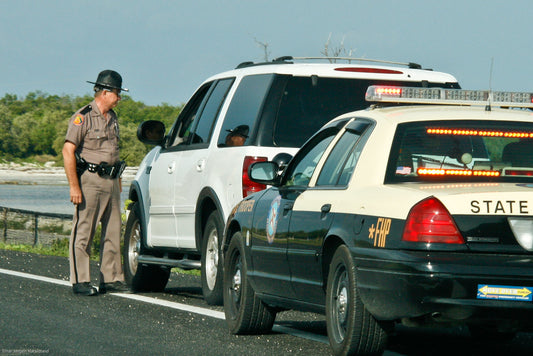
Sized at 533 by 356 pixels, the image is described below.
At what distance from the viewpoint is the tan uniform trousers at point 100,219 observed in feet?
38.1

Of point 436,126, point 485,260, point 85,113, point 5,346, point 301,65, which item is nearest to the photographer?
point 485,260

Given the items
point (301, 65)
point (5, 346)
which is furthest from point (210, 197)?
point (5, 346)

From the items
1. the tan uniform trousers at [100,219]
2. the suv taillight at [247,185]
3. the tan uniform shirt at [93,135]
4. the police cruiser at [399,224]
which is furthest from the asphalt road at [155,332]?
the tan uniform shirt at [93,135]

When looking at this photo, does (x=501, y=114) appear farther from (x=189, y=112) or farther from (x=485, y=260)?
(x=189, y=112)

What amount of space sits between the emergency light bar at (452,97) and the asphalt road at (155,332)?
1.54 metres

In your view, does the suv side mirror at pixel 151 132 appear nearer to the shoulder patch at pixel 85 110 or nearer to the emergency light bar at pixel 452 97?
the shoulder patch at pixel 85 110

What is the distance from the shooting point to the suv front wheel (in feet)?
33.2

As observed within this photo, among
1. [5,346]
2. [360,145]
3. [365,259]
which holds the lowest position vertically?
[5,346]

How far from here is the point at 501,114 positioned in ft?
23.5

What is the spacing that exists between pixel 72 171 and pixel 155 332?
3.40 metres

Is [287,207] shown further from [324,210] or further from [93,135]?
[93,135]

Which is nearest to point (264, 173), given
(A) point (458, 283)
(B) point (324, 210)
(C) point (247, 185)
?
(B) point (324, 210)

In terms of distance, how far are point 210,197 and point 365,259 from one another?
13.0 ft

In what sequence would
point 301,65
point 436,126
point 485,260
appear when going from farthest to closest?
point 301,65
point 436,126
point 485,260
